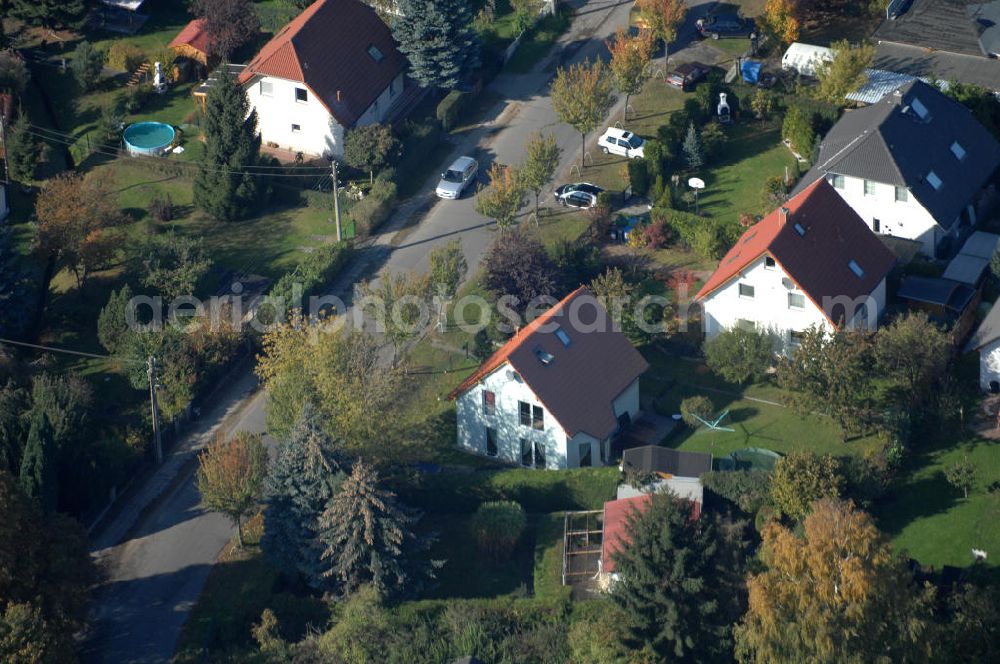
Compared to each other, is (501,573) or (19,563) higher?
(19,563)

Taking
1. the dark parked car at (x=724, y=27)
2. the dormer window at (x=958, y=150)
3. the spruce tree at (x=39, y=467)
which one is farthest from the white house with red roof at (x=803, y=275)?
the spruce tree at (x=39, y=467)

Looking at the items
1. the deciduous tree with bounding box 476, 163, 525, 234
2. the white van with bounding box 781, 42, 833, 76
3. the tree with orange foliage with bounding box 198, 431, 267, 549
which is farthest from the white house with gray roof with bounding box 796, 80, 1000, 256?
the tree with orange foliage with bounding box 198, 431, 267, 549

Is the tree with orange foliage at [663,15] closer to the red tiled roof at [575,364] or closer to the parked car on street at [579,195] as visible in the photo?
the parked car on street at [579,195]

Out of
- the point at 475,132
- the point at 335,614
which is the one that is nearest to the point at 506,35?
the point at 475,132

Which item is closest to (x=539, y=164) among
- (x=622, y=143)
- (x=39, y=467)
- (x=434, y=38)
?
(x=622, y=143)

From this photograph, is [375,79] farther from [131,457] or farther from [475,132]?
[131,457]

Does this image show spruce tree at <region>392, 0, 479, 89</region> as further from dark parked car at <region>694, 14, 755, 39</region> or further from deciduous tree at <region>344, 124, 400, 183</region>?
dark parked car at <region>694, 14, 755, 39</region>
